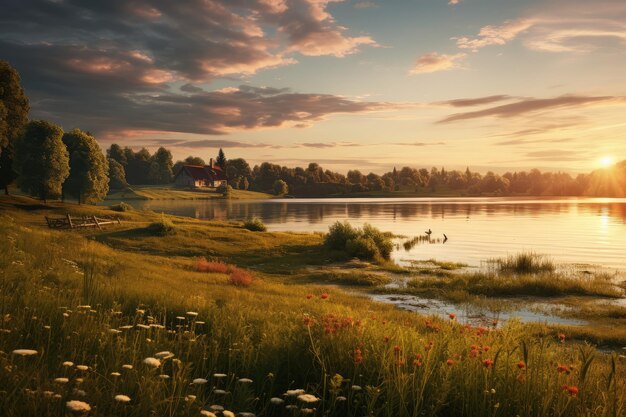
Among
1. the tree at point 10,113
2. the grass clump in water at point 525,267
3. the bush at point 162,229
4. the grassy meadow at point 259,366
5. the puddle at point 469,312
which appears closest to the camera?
the grassy meadow at point 259,366

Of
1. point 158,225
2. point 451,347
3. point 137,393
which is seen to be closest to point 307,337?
point 451,347

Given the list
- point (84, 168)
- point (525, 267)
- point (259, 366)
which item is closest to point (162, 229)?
point (525, 267)

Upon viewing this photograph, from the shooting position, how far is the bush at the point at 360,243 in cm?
4097

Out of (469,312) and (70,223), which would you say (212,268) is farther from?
(70,223)

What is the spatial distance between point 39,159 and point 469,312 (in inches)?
2539

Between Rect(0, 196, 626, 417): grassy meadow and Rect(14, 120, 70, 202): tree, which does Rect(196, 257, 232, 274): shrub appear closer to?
Rect(0, 196, 626, 417): grassy meadow

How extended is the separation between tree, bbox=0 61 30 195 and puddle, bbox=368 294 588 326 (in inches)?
2257

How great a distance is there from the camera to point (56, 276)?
13.3 meters

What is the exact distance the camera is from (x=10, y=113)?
63.6m

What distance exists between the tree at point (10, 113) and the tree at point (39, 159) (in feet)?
4.85

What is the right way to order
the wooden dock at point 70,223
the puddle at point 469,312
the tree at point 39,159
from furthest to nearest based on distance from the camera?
1. the tree at point 39,159
2. the wooden dock at point 70,223
3. the puddle at point 469,312

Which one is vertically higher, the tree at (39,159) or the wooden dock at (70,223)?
the tree at (39,159)

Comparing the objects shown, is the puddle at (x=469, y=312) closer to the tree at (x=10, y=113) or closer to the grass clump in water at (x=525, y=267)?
the grass clump in water at (x=525, y=267)

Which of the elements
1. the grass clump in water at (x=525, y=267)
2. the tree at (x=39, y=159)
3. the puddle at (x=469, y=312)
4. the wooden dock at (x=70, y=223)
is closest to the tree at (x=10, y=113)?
the tree at (x=39, y=159)
